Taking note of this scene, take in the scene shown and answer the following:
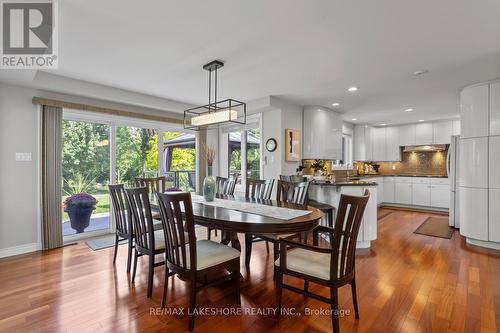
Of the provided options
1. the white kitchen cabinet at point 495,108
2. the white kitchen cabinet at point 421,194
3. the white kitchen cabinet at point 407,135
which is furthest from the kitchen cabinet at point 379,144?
the white kitchen cabinet at point 495,108

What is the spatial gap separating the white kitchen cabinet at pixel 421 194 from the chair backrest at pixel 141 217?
6.87 m

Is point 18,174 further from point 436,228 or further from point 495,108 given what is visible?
point 436,228

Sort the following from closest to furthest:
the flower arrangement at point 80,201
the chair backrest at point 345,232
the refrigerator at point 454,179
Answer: the chair backrest at point 345,232 < the flower arrangement at point 80,201 < the refrigerator at point 454,179

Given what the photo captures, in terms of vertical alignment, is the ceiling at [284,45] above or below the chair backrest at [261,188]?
above

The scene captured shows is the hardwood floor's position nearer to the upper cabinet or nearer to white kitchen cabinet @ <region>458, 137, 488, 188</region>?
white kitchen cabinet @ <region>458, 137, 488, 188</region>

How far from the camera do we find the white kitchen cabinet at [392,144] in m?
7.25

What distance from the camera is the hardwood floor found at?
1886 mm

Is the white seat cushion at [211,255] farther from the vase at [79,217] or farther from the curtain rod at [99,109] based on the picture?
the curtain rod at [99,109]

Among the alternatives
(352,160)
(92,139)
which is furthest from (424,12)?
(352,160)

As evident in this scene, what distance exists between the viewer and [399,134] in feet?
23.6

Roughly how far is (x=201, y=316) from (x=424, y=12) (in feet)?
10.1

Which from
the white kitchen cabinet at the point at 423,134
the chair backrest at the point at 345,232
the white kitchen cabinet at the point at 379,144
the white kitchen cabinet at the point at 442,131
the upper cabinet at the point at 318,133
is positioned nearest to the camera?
the chair backrest at the point at 345,232

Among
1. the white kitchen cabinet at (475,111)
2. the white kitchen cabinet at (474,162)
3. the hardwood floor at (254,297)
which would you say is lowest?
the hardwood floor at (254,297)

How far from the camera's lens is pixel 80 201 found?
4.05 meters
